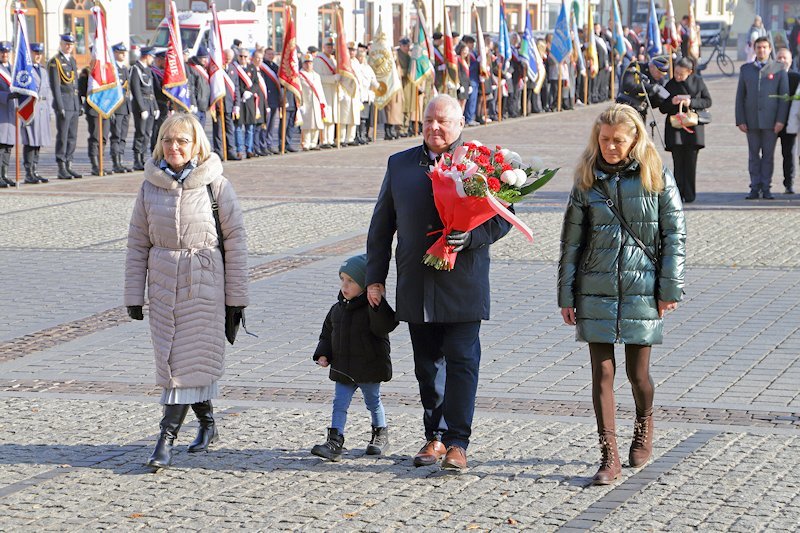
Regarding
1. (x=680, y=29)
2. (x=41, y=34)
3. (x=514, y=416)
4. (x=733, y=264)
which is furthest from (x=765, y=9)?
(x=514, y=416)

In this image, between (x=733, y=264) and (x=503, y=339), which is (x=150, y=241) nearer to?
(x=503, y=339)

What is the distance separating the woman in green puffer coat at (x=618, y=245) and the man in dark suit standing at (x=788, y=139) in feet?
38.2

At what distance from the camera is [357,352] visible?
22.8 feet

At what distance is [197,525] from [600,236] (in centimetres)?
207

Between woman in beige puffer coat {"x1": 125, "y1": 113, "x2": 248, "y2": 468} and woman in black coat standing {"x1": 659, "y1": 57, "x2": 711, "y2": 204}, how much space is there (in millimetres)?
10948

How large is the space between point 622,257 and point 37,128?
15.1m

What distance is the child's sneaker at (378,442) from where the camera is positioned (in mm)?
6902

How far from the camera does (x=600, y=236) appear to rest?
646 cm

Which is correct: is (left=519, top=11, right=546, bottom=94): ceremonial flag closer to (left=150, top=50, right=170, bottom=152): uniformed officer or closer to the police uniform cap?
(left=150, top=50, right=170, bottom=152): uniformed officer

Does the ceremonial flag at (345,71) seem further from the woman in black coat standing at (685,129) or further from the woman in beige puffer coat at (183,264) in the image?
the woman in beige puffer coat at (183,264)

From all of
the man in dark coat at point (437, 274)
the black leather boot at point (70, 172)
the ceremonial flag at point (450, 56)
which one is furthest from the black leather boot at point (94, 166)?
the man in dark coat at point (437, 274)

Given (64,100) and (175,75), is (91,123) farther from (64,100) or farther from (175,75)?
(175,75)

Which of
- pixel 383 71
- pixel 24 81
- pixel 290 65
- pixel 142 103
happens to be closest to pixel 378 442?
pixel 24 81

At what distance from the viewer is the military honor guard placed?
27.2m
